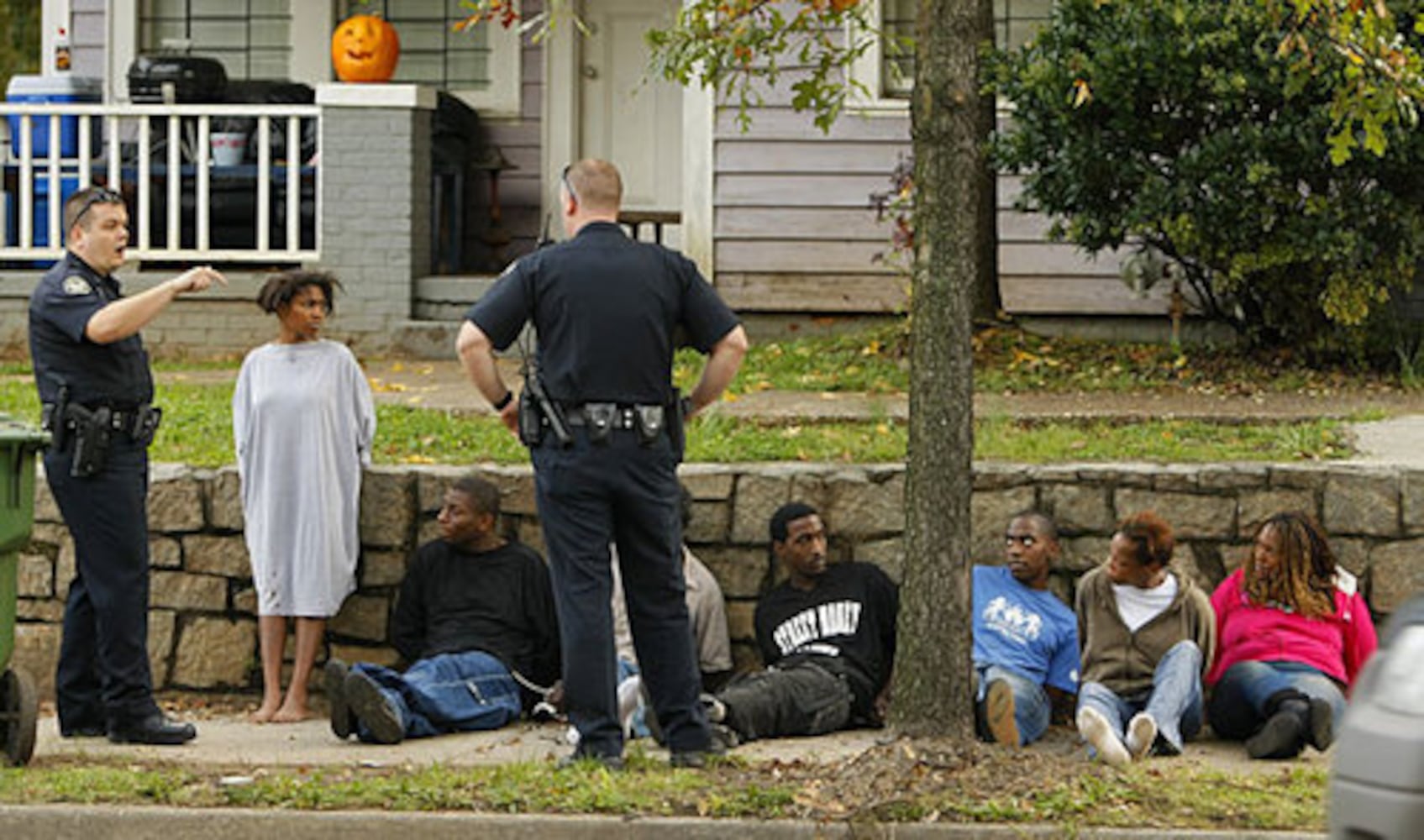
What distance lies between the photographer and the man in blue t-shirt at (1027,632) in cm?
906

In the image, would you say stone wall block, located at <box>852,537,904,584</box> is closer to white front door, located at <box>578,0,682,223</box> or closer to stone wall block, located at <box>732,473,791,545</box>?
stone wall block, located at <box>732,473,791,545</box>

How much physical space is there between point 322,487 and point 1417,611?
5753 millimetres

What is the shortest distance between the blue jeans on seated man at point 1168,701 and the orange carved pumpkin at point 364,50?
27.8 ft

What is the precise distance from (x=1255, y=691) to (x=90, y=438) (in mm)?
4140

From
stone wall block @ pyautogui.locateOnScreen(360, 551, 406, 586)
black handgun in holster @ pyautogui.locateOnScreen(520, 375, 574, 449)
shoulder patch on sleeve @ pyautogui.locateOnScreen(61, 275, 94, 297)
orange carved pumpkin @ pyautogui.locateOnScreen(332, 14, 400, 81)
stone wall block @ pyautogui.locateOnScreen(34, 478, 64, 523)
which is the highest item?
orange carved pumpkin @ pyautogui.locateOnScreen(332, 14, 400, 81)

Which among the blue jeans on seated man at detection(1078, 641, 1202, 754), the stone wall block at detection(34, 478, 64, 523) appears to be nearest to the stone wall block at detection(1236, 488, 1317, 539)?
the blue jeans on seated man at detection(1078, 641, 1202, 754)

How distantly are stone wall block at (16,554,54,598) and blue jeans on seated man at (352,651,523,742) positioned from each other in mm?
1709

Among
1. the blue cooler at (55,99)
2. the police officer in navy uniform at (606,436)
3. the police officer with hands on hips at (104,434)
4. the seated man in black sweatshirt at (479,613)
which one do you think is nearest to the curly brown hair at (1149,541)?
the police officer in navy uniform at (606,436)

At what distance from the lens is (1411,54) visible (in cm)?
906

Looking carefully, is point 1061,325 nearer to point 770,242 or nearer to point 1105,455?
point 770,242

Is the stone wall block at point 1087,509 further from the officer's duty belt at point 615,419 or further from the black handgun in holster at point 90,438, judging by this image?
the black handgun in holster at point 90,438

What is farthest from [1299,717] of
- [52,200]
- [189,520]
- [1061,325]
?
[52,200]

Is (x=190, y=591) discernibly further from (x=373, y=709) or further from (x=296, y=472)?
(x=373, y=709)

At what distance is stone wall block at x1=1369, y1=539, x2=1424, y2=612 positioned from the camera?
991 cm
